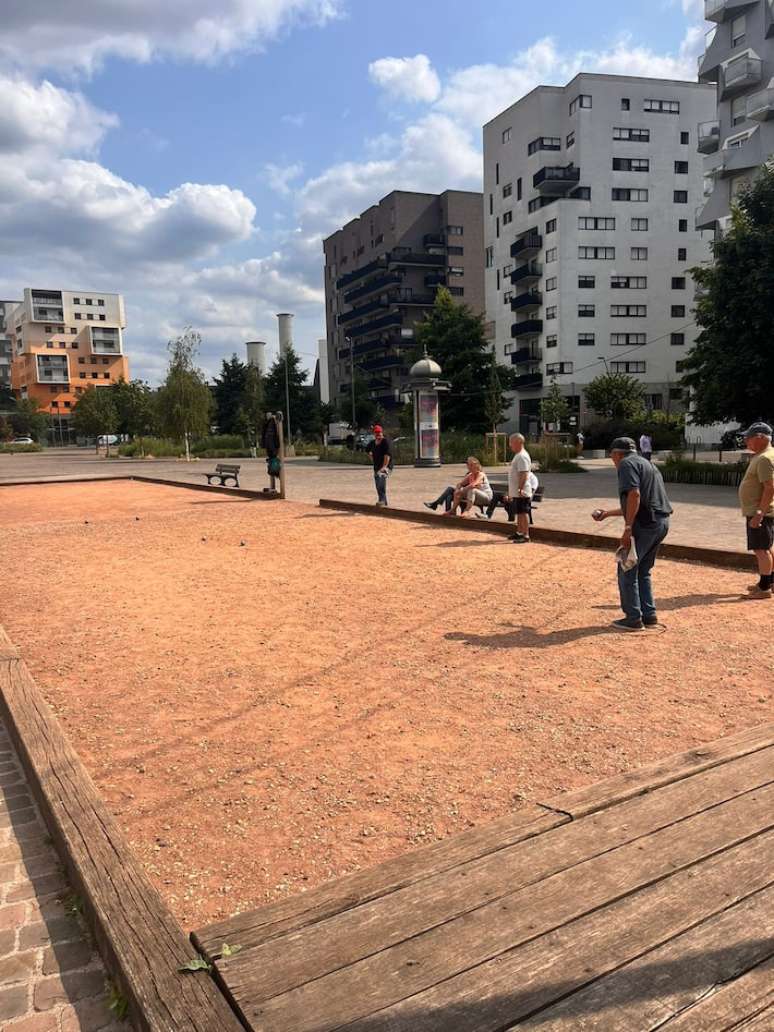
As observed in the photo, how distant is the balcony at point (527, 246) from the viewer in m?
60.8

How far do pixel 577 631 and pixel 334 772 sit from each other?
9.96 ft

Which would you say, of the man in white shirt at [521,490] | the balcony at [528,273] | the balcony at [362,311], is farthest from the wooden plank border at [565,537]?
the balcony at [362,311]

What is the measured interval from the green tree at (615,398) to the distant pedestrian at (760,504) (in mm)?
41966

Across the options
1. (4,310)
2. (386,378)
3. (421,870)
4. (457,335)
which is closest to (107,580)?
(421,870)

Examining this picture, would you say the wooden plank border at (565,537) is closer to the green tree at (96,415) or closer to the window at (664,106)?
the green tree at (96,415)

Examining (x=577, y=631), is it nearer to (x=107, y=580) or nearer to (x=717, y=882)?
(x=717, y=882)

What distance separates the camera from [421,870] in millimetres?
2410

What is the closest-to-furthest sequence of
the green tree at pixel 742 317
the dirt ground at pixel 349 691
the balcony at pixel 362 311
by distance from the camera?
the dirt ground at pixel 349 691
the green tree at pixel 742 317
the balcony at pixel 362 311

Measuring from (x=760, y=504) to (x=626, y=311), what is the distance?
58.0 metres

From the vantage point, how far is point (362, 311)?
9212 cm

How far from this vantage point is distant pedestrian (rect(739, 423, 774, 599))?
6855mm

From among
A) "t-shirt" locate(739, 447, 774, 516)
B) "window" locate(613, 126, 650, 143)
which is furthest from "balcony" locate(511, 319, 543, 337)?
"t-shirt" locate(739, 447, 774, 516)

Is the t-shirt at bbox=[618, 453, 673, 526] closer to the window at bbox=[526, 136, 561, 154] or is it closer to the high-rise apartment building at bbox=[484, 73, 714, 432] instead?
the high-rise apartment building at bbox=[484, 73, 714, 432]

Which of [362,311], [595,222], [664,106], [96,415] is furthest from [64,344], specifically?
[664,106]
